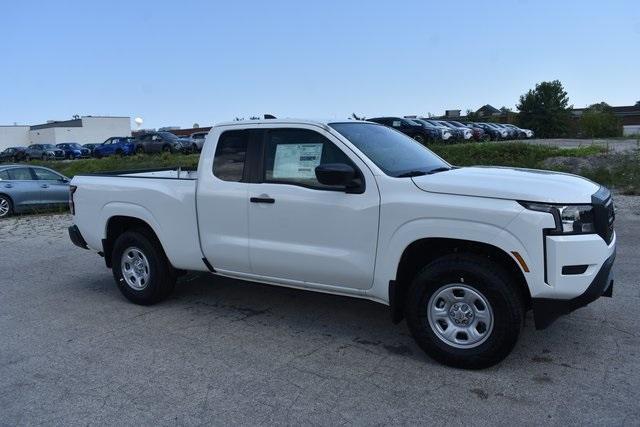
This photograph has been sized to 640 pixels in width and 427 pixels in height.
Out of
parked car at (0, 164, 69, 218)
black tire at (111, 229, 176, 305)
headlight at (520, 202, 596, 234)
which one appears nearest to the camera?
headlight at (520, 202, 596, 234)

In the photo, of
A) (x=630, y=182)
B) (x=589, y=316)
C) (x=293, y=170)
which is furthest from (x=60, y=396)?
(x=630, y=182)

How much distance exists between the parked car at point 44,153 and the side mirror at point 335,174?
47.5 metres

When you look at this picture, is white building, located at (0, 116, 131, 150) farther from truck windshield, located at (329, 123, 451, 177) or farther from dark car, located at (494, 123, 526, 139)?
truck windshield, located at (329, 123, 451, 177)

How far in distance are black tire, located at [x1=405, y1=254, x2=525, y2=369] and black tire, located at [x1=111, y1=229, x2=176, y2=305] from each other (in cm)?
276

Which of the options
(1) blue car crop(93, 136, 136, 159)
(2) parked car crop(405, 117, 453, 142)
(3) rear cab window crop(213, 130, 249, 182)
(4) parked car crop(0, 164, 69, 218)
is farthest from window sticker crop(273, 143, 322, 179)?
(1) blue car crop(93, 136, 136, 159)

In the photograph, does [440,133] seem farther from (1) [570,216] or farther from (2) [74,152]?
(2) [74,152]

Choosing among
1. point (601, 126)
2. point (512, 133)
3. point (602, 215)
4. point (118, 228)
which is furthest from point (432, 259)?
point (601, 126)

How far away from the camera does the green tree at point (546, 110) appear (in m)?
61.4

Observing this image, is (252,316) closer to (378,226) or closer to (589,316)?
(378,226)

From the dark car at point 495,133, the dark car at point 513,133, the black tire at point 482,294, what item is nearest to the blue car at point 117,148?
the dark car at point 495,133

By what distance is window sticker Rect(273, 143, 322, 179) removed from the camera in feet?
16.0

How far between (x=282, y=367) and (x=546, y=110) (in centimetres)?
6382

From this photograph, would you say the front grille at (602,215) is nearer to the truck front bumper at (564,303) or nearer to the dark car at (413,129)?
the truck front bumper at (564,303)

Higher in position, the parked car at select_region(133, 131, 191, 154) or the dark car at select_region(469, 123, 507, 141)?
the dark car at select_region(469, 123, 507, 141)
